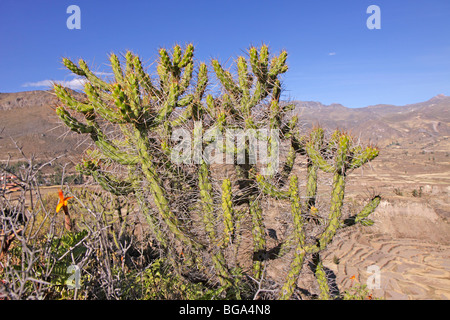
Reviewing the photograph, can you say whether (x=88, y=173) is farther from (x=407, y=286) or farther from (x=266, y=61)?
(x=407, y=286)

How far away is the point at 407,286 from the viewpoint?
25.1 ft

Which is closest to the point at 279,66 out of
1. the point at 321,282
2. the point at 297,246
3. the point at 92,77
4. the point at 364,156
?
the point at 364,156

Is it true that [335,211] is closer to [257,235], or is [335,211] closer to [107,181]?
[257,235]

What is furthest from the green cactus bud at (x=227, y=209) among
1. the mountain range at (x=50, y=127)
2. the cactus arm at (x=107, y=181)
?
the mountain range at (x=50, y=127)

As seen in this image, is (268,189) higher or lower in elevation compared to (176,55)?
lower

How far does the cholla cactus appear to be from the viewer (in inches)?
116

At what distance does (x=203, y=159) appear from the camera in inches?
130

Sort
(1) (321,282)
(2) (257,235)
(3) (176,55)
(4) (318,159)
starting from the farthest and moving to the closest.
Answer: (1) (321,282) → (2) (257,235) → (3) (176,55) → (4) (318,159)

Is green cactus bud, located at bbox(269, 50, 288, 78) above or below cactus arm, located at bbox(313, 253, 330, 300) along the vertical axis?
above

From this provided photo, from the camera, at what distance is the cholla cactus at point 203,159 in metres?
2.95

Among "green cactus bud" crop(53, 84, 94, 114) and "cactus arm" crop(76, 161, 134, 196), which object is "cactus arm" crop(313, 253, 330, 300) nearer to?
"cactus arm" crop(76, 161, 134, 196)

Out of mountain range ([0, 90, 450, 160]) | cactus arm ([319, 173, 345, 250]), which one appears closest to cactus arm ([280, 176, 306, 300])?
cactus arm ([319, 173, 345, 250])
